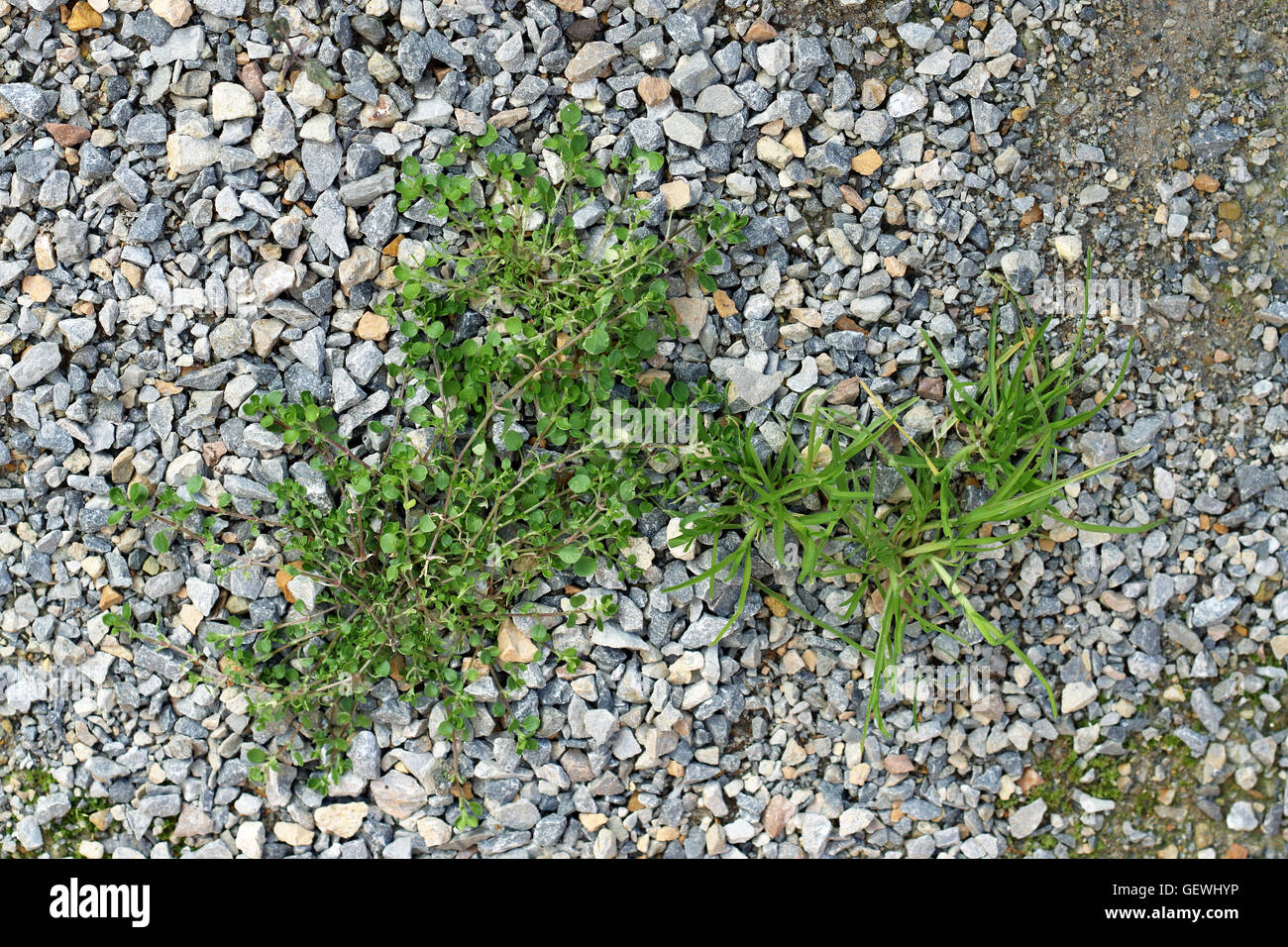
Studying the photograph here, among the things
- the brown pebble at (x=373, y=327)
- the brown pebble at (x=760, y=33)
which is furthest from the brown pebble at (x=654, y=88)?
the brown pebble at (x=373, y=327)

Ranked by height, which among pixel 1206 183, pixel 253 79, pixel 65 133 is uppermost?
pixel 253 79

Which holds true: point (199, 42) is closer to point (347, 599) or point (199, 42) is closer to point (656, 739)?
point (347, 599)

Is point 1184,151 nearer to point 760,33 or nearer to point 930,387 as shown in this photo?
point 930,387

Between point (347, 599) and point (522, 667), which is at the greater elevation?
point (347, 599)

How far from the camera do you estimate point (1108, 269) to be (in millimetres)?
2172

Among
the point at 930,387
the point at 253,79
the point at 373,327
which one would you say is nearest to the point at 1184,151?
the point at 930,387

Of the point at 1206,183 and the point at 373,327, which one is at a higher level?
the point at 1206,183

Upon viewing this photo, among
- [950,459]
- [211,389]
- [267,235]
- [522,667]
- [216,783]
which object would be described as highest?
[267,235]

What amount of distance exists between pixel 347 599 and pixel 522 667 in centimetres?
41

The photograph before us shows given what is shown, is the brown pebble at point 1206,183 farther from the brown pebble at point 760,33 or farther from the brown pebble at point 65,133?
the brown pebble at point 65,133

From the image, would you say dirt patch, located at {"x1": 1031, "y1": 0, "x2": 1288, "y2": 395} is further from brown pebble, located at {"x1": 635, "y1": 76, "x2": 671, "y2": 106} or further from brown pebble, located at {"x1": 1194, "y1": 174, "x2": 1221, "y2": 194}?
brown pebble, located at {"x1": 635, "y1": 76, "x2": 671, "y2": 106}

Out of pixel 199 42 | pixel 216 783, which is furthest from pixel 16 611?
pixel 199 42

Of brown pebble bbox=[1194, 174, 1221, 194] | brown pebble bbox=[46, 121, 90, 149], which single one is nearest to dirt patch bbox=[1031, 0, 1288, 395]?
brown pebble bbox=[1194, 174, 1221, 194]

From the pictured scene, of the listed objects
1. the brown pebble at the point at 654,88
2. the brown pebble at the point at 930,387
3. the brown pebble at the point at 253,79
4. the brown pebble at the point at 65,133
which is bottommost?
the brown pebble at the point at 930,387
